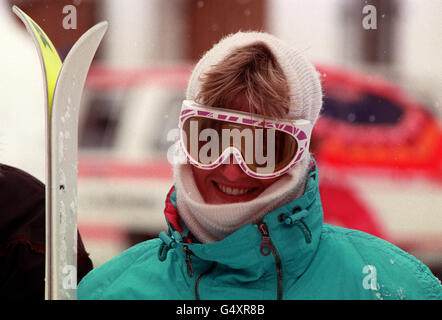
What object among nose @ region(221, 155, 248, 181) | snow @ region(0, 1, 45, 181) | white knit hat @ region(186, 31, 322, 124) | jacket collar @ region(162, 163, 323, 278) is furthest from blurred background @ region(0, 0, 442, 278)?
jacket collar @ region(162, 163, 323, 278)

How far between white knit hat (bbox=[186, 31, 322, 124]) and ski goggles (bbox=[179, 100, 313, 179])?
1.5 inches

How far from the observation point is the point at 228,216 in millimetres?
1381

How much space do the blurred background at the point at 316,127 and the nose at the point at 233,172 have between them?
0.80 m

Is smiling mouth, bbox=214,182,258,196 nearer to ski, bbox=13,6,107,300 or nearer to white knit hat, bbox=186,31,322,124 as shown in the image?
white knit hat, bbox=186,31,322,124

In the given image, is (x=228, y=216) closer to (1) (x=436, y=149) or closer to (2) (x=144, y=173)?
(2) (x=144, y=173)

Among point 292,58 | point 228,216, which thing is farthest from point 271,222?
point 292,58

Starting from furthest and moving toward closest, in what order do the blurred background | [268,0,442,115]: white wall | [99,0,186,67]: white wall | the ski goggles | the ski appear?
1. [99,0,186,67]: white wall
2. the blurred background
3. [268,0,442,115]: white wall
4. the ski goggles
5. the ski

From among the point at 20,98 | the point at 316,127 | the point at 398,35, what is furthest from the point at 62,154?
the point at 398,35

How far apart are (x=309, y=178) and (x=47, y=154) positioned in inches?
24.4

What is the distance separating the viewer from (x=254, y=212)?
139 centimetres

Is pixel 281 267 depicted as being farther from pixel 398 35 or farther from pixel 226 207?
pixel 398 35

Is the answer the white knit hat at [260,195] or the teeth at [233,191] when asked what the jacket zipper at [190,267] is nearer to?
the white knit hat at [260,195]

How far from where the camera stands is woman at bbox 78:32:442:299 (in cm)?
135

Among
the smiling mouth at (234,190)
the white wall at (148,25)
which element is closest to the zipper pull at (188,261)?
the smiling mouth at (234,190)
